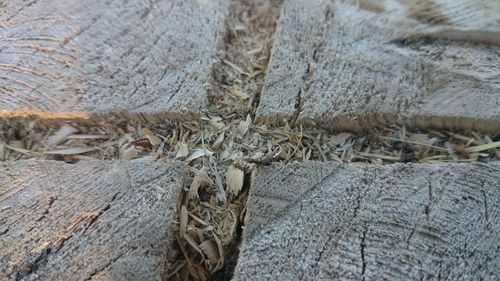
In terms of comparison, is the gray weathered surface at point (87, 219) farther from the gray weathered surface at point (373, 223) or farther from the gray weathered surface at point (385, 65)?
the gray weathered surface at point (385, 65)

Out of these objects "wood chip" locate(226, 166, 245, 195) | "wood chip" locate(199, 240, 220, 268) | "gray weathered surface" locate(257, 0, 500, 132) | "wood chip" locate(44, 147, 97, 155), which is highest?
"gray weathered surface" locate(257, 0, 500, 132)

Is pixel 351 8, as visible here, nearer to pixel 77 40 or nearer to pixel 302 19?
pixel 302 19

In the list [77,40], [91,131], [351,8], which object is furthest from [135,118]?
[351,8]

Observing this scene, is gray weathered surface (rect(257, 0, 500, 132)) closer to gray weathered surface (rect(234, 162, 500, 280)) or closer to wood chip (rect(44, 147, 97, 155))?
gray weathered surface (rect(234, 162, 500, 280))

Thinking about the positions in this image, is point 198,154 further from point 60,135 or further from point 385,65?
point 385,65

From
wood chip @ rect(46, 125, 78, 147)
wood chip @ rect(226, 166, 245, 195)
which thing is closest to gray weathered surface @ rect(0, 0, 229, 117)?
wood chip @ rect(46, 125, 78, 147)

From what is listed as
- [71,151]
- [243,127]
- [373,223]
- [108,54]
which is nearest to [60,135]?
[71,151]
